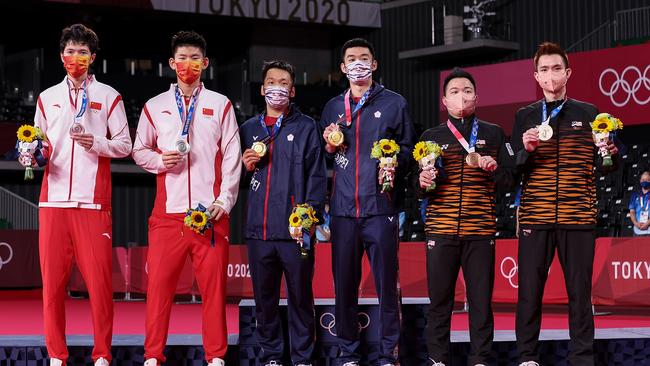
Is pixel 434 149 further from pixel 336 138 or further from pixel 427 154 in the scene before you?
pixel 336 138

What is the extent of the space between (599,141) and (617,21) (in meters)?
18.3

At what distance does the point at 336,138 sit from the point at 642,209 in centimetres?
990

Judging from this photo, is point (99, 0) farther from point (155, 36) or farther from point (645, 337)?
point (645, 337)

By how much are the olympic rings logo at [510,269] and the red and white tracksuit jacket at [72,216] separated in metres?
7.70

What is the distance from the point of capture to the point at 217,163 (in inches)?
267

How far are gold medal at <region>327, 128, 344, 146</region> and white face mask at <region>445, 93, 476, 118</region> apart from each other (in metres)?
0.81

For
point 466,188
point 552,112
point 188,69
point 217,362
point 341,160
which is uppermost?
point 188,69

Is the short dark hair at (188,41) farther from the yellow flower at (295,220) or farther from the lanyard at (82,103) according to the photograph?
the yellow flower at (295,220)

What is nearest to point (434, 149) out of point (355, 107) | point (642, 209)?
point (355, 107)

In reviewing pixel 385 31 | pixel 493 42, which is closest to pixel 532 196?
pixel 493 42

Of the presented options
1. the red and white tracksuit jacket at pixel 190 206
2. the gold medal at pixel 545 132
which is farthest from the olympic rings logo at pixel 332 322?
the gold medal at pixel 545 132

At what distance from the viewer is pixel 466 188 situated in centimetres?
665

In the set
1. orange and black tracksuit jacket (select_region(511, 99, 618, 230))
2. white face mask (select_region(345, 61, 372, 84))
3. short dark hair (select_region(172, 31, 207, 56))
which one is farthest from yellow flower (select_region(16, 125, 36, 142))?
orange and black tracksuit jacket (select_region(511, 99, 618, 230))

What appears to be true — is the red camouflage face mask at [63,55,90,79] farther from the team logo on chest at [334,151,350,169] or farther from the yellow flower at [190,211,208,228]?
the team logo on chest at [334,151,350,169]
